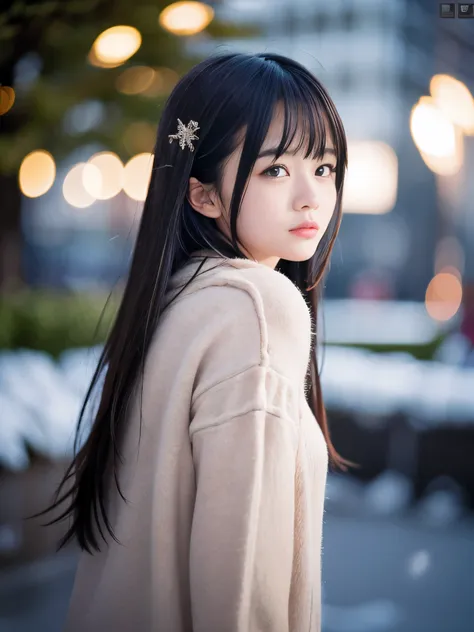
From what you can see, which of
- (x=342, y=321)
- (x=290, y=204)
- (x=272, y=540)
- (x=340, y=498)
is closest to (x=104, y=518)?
(x=272, y=540)

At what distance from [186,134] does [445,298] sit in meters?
17.8

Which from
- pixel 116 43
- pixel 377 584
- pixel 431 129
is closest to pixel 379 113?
pixel 116 43

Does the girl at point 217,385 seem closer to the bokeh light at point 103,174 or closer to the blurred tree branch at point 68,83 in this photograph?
the blurred tree branch at point 68,83

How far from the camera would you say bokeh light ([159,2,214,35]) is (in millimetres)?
4887

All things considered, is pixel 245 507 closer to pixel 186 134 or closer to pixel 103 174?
pixel 186 134

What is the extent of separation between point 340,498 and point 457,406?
1.12 metres

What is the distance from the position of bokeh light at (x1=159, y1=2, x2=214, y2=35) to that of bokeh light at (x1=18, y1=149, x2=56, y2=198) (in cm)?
208

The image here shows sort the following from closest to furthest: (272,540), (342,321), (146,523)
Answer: (272,540)
(146,523)
(342,321)

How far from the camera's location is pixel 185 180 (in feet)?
4.45

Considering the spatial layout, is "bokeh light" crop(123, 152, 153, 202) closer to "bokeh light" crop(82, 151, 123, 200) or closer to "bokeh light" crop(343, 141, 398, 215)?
"bokeh light" crop(82, 151, 123, 200)

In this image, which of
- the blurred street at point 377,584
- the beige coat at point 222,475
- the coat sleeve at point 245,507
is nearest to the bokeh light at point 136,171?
the blurred street at point 377,584

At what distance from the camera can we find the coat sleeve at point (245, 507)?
44.3 inches

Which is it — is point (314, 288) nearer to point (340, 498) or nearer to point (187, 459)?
point (187, 459)

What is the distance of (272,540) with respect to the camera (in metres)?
1.16
